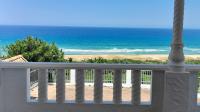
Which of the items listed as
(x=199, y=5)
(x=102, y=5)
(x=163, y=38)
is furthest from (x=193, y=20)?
(x=102, y=5)

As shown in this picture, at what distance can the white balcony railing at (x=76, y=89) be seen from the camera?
9.66 feet

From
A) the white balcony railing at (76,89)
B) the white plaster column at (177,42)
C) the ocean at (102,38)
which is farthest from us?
the ocean at (102,38)

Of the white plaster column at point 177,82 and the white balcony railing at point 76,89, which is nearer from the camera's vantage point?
the white plaster column at point 177,82

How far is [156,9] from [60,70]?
22.4 metres

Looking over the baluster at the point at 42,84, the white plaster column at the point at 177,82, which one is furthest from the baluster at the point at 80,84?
the white plaster column at the point at 177,82

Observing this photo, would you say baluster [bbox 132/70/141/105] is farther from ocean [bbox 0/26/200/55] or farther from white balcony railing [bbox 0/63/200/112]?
ocean [bbox 0/26/200/55]

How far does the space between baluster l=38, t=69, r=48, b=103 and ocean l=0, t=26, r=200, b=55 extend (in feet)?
51.8

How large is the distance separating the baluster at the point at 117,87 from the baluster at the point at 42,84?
2.16ft

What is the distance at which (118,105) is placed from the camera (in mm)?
3004

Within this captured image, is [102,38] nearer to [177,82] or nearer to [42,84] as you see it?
[42,84]

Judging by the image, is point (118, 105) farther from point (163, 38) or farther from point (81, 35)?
point (81, 35)

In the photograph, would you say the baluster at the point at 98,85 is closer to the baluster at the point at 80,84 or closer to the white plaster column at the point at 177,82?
the baluster at the point at 80,84

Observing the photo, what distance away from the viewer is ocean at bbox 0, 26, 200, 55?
19734mm

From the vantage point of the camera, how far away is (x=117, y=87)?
301 cm
